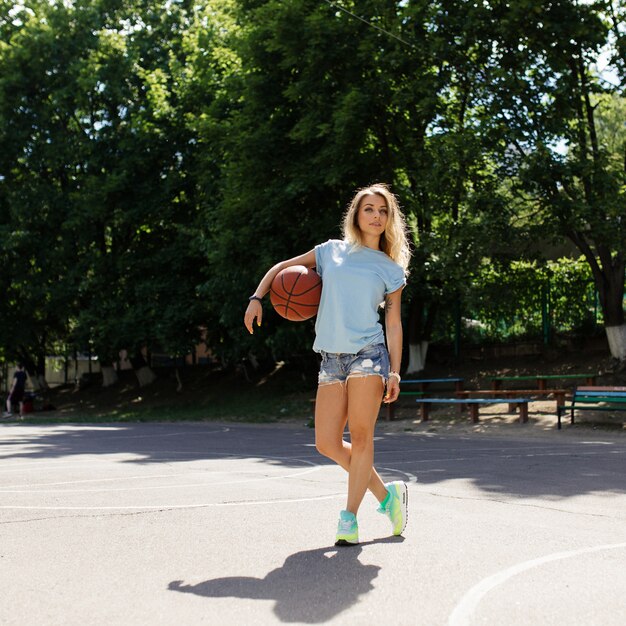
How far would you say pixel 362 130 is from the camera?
22.3m

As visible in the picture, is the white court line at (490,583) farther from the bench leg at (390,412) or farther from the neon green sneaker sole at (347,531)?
the bench leg at (390,412)

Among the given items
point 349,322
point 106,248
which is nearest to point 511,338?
point 106,248

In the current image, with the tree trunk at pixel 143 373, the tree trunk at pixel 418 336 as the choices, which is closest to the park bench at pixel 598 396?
the tree trunk at pixel 418 336

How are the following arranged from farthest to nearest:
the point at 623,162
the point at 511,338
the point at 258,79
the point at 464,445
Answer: the point at 511,338 → the point at 258,79 → the point at 623,162 → the point at 464,445

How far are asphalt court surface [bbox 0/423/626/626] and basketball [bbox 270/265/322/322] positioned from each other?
4.60ft

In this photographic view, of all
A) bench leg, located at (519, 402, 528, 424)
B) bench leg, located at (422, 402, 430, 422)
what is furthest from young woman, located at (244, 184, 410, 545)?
bench leg, located at (422, 402, 430, 422)

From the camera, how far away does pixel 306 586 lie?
174 inches

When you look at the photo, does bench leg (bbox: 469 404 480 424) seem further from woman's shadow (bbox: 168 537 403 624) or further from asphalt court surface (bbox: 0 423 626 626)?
woman's shadow (bbox: 168 537 403 624)

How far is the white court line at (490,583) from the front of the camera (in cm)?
382

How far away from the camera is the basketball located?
222 inches

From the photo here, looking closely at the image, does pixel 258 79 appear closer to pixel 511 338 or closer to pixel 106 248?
pixel 511 338

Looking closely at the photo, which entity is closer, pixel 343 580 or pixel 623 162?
pixel 343 580

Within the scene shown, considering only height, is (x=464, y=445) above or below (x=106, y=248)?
below

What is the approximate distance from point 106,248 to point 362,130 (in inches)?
635
